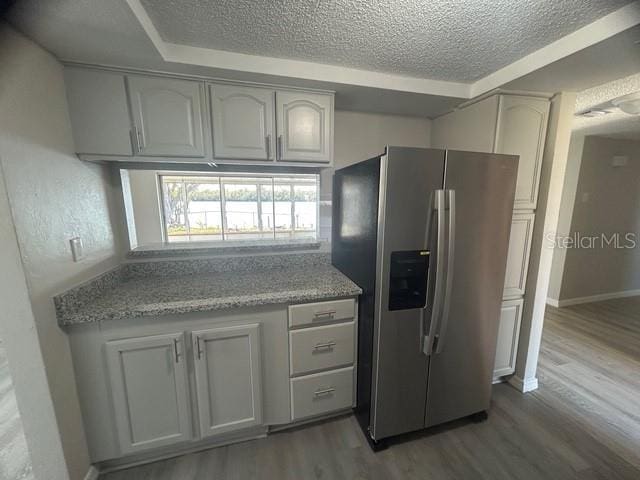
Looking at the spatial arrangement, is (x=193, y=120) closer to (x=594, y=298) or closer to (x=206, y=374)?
(x=206, y=374)

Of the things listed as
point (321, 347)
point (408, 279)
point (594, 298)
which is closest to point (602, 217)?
point (594, 298)

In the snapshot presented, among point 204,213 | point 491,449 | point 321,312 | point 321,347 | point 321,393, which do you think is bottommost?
point 491,449

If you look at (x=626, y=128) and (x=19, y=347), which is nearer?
(x=19, y=347)

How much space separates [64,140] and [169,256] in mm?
809

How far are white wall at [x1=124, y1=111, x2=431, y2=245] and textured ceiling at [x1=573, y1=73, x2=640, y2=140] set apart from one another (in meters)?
1.17

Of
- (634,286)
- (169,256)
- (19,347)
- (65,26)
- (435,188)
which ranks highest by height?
(65,26)

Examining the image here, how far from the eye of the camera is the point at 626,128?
8.96ft

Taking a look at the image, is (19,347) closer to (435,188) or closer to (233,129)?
(233,129)

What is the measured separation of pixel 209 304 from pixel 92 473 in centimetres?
104

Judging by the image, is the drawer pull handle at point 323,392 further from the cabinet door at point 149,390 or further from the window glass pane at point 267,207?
the window glass pane at point 267,207

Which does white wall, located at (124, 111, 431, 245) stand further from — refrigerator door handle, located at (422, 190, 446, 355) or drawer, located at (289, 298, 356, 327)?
refrigerator door handle, located at (422, 190, 446, 355)

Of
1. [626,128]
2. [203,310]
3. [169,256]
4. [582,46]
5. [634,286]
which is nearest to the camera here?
[582,46]

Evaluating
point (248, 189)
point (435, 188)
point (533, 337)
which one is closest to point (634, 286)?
point (533, 337)

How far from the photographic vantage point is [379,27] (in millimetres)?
1181
